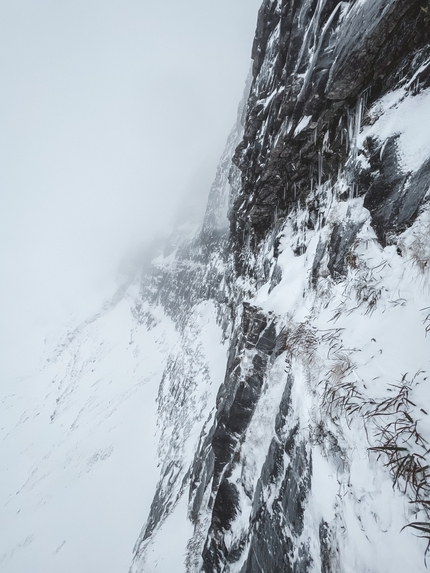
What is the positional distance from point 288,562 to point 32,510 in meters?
37.5

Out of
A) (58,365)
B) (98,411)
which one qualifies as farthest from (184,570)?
(58,365)

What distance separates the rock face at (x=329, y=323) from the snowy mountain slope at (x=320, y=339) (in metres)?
0.03

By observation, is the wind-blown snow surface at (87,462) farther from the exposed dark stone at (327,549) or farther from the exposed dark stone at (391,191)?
the exposed dark stone at (391,191)

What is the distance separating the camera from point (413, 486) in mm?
2336

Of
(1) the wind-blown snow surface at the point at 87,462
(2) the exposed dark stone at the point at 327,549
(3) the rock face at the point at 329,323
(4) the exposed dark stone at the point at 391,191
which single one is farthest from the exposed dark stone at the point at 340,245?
(1) the wind-blown snow surface at the point at 87,462

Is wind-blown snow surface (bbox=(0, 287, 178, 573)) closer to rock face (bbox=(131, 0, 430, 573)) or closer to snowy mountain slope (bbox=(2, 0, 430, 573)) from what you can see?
snowy mountain slope (bbox=(2, 0, 430, 573))

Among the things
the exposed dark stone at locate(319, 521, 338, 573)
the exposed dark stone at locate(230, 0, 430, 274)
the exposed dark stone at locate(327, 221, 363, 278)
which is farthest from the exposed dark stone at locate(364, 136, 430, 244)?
the exposed dark stone at locate(319, 521, 338, 573)

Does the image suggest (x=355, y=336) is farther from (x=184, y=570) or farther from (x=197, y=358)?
(x=197, y=358)

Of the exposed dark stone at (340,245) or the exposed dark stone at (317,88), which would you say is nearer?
the exposed dark stone at (317,88)

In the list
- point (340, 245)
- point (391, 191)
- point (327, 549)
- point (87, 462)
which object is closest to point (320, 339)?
point (340, 245)

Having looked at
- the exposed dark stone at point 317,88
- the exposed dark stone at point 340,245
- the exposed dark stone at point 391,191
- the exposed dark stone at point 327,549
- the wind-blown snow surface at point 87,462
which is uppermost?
the exposed dark stone at point 317,88

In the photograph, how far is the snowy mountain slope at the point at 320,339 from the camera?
9.80 feet

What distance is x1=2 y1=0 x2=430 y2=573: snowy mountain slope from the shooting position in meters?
2.99

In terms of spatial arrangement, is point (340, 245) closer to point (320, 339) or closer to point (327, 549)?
point (320, 339)
